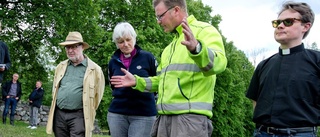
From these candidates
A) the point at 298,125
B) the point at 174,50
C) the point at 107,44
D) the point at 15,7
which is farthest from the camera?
the point at 107,44

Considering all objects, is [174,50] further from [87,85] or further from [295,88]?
[87,85]

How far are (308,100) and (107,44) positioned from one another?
758 inches

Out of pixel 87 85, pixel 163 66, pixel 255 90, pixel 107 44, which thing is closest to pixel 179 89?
pixel 163 66

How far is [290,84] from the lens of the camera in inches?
125

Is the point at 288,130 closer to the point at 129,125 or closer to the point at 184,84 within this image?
the point at 184,84

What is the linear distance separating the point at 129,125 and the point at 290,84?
1.99 metres

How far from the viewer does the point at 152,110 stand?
4.63 m

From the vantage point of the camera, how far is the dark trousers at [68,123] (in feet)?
18.0

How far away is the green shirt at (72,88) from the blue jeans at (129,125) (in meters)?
1.06

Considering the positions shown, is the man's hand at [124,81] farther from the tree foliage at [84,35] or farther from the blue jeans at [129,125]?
the tree foliage at [84,35]

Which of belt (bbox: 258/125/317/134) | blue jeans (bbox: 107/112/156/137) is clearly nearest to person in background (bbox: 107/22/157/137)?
blue jeans (bbox: 107/112/156/137)

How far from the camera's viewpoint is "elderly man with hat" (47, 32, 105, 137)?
18.0 ft

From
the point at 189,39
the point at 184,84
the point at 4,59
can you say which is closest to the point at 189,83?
the point at 184,84

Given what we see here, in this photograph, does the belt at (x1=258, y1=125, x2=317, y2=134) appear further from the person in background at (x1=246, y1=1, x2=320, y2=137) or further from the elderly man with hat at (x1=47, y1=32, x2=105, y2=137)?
the elderly man with hat at (x1=47, y1=32, x2=105, y2=137)
